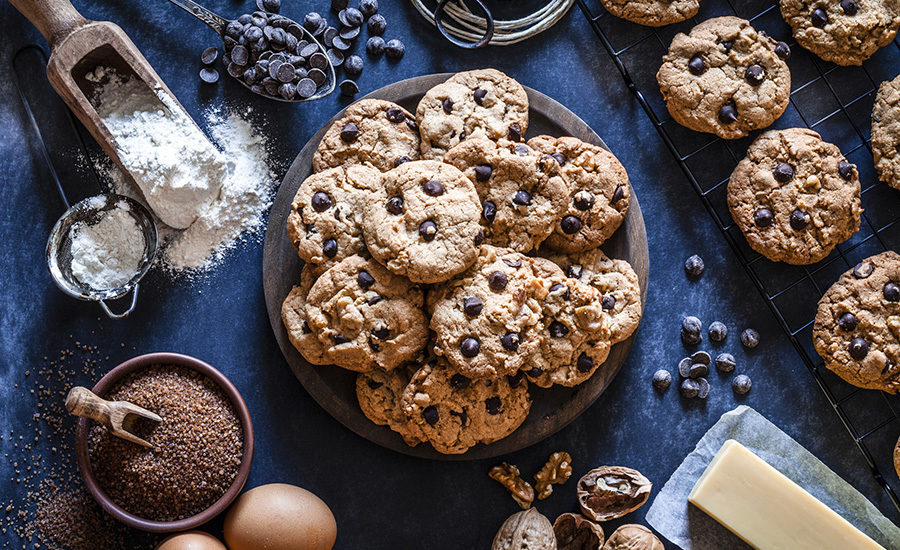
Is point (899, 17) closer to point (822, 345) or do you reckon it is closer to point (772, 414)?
point (822, 345)

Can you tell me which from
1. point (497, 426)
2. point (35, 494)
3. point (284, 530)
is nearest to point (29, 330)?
point (35, 494)

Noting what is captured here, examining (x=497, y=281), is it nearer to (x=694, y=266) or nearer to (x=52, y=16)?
(x=694, y=266)

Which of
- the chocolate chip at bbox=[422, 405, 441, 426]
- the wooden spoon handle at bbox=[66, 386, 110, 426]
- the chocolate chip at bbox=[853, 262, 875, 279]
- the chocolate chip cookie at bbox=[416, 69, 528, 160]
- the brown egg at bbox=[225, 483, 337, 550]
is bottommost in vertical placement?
the brown egg at bbox=[225, 483, 337, 550]

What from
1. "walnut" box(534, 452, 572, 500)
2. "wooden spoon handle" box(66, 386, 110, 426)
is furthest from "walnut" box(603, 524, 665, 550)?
"wooden spoon handle" box(66, 386, 110, 426)

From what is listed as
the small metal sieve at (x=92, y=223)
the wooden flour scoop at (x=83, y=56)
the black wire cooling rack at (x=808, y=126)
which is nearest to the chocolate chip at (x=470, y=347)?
the black wire cooling rack at (x=808, y=126)

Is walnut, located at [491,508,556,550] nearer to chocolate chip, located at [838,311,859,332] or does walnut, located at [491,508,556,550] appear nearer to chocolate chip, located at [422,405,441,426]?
chocolate chip, located at [422,405,441,426]

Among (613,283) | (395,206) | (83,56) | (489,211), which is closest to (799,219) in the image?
(613,283)
